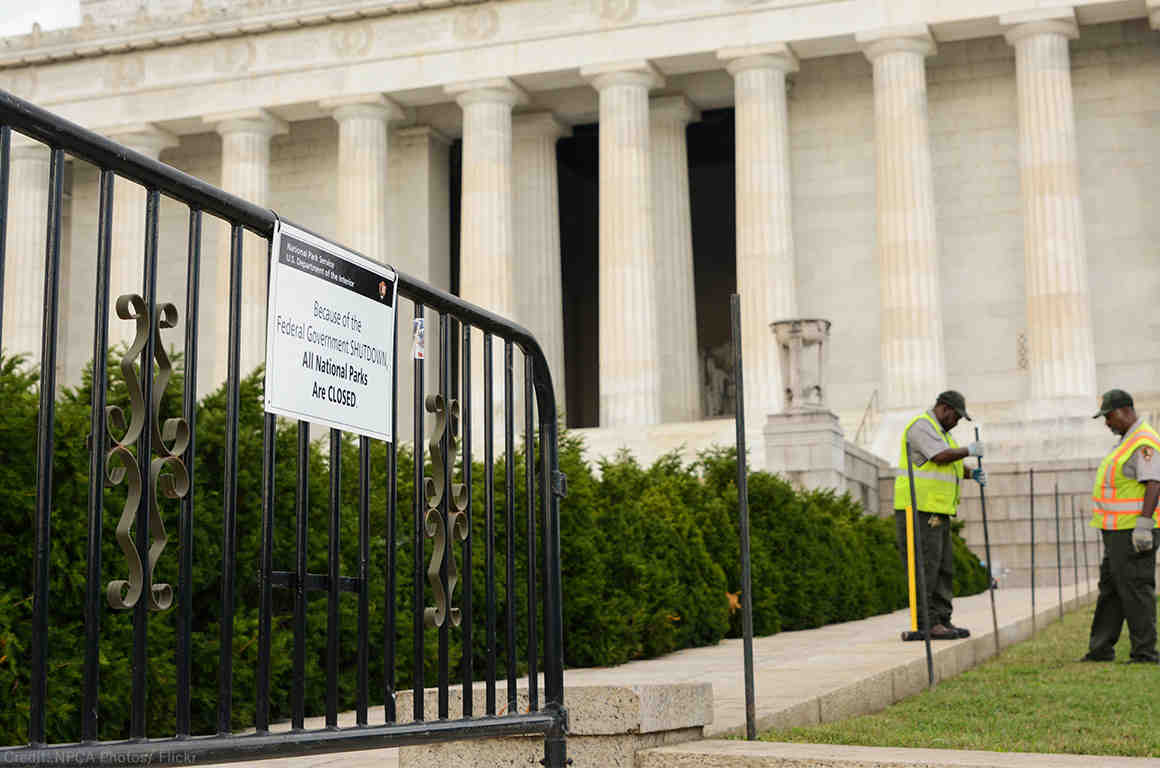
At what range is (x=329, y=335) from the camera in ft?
13.4

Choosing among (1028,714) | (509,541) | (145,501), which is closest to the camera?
(145,501)

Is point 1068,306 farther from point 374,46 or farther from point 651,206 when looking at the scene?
point 374,46

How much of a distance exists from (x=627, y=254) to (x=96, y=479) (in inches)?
1401

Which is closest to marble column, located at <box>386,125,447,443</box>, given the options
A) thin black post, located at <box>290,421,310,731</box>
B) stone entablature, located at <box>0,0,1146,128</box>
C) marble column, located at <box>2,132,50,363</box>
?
stone entablature, located at <box>0,0,1146,128</box>

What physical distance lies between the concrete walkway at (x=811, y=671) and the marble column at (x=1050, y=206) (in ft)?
75.5

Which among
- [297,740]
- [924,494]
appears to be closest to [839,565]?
[924,494]

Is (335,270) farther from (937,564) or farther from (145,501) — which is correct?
(937,564)

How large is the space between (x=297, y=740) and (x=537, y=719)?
1413 millimetres

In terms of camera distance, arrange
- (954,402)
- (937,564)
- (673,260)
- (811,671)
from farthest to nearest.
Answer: (673,260), (954,402), (937,564), (811,671)

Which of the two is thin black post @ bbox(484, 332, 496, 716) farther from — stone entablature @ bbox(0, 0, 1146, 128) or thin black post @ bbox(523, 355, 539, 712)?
stone entablature @ bbox(0, 0, 1146, 128)

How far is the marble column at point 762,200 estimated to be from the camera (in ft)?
124

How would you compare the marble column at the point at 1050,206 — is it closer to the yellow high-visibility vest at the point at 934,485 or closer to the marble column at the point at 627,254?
the marble column at the point at 627,254

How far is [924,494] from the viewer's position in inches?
448

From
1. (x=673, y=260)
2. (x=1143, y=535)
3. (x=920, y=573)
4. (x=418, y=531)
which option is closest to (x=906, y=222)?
(x=673, y=260)
